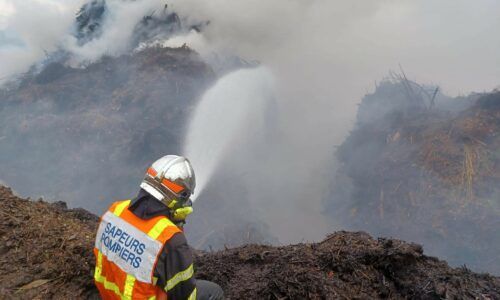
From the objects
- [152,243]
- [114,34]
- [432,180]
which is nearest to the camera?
[152,243]

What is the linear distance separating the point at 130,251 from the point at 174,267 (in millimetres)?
349

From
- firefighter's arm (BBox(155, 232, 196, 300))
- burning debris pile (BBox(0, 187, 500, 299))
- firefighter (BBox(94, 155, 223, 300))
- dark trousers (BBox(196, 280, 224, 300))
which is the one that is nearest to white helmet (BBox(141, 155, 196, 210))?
firefighter (BBox(94, 155, 223, 300))

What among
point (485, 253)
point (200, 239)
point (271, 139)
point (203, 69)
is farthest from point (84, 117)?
point (485, 253)

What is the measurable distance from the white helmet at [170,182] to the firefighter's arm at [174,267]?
31cm

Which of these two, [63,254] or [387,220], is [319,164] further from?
[63,254]

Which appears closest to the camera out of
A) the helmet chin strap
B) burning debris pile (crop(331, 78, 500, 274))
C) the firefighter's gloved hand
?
A: the helmet chin strap

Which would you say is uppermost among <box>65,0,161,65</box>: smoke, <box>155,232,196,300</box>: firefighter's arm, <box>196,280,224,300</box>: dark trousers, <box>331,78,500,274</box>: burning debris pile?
<box>65,0,161,65</box>: smoke

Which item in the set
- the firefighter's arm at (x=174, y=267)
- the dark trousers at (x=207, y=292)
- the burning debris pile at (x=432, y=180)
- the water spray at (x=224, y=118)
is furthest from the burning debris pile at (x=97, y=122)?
the firefighter's arm at (x=174, y=267)

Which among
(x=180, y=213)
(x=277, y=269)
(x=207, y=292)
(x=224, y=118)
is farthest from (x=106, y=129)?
(x=180, y=213)

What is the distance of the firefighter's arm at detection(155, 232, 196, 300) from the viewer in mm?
2457

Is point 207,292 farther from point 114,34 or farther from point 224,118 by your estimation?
point 114,34

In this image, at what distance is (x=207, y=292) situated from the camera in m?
3.34

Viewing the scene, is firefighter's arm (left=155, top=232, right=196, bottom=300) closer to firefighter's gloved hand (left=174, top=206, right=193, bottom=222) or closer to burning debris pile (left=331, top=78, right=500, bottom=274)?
firefighter's gloved hand (left=174, top=206, right=193, bottom=222)

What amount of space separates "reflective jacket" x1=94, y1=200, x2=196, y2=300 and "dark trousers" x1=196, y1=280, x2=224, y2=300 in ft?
2.13
